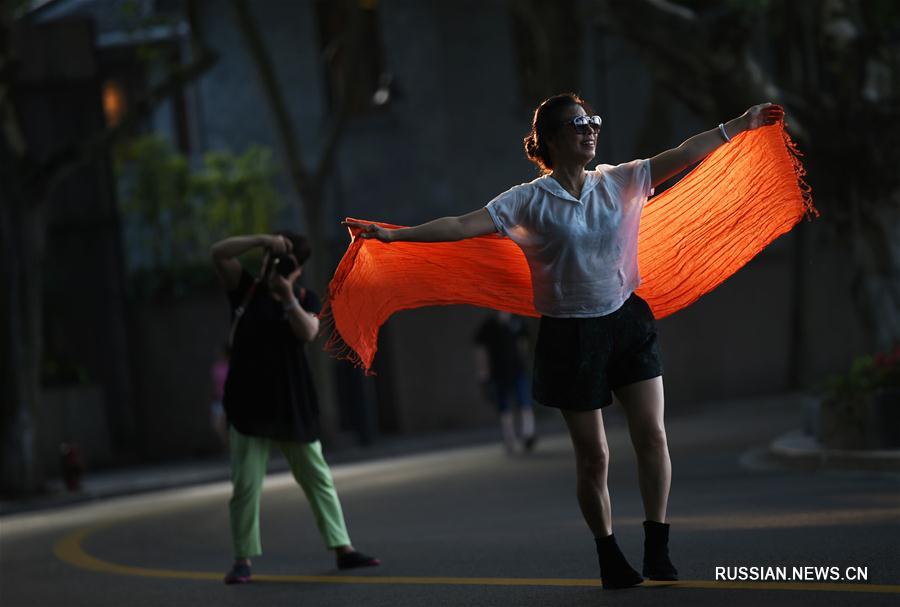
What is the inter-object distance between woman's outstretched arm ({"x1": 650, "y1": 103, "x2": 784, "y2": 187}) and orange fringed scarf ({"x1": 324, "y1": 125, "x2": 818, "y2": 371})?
694 millimetres

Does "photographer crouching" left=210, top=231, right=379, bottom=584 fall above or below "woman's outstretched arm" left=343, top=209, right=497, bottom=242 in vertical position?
below

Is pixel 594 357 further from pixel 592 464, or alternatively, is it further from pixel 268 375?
pixel 268 375

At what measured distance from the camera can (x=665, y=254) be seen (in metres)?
8.30

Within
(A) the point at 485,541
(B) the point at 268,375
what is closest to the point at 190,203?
(A) the point at 485,541

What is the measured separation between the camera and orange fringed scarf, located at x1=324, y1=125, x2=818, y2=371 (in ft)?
27.2

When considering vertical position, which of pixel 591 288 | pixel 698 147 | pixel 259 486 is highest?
pixel 698 147

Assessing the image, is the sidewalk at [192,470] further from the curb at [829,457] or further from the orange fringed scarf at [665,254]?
the orange fringed scarf at [665,254]

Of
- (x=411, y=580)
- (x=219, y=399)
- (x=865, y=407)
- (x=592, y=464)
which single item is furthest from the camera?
(x=219, y=399)

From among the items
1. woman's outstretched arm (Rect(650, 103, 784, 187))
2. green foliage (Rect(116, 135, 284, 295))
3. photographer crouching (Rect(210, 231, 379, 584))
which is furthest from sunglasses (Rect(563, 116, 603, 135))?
green foliage (Rect(116, 135, 284, 295))

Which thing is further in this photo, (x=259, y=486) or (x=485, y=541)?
(x=485, y=541)

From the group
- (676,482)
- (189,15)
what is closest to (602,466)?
(676,482)

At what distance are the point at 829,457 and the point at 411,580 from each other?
675cm

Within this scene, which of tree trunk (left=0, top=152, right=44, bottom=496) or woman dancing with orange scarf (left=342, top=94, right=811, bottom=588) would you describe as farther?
tree trunk (left=0, top=152, right=44, bottom=496)

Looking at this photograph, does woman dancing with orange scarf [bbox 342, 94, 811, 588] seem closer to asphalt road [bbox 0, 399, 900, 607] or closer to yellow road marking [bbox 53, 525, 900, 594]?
yellow road marking [bbox 53, 525, 900, 594]
